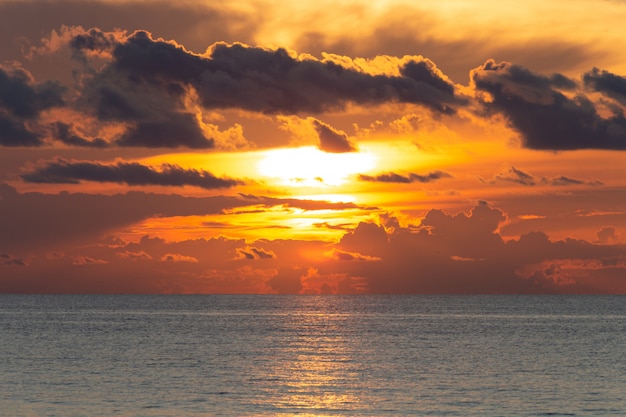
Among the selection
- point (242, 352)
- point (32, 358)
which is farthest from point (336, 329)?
point (32, 358)

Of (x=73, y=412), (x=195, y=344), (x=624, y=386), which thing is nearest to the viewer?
(x=73, y=412)

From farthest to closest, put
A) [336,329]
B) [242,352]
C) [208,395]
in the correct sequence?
1. [336,329]
2. [242,352]
3. [208,395]

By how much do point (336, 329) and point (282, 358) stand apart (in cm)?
6974

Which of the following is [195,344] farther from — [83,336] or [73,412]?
[73,412]

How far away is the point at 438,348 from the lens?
4754 inches

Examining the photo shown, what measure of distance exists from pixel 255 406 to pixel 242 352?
48.0 metres

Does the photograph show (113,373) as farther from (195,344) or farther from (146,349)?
(195,344)

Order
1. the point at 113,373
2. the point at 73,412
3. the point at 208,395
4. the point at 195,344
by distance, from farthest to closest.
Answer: the point at 195,344 → the point at 113,373 → the point at 208,395 → the point at 73,412

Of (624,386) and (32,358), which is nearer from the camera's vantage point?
(624,386)

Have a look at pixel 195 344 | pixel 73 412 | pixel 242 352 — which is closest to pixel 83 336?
pixel 195 344

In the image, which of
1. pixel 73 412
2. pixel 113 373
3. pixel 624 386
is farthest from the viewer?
pixel 113 373

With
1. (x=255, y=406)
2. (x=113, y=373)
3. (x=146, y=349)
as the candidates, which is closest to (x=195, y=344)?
(x=146, y=349)

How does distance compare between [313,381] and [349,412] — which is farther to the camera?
[313,381]

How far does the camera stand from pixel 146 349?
4638 inches
